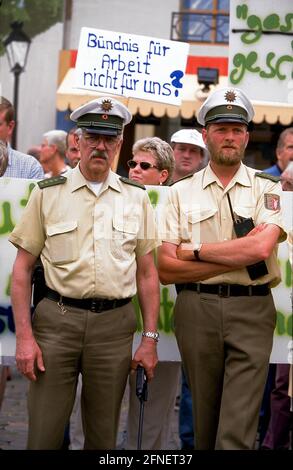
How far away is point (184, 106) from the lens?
14766 millimetres

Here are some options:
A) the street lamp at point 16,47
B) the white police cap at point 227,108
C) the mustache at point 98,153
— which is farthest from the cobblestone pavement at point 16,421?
the street lamp at point 16,47

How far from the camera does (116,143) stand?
216 inches

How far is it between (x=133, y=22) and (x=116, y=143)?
539 inches

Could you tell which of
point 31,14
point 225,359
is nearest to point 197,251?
point 225,359

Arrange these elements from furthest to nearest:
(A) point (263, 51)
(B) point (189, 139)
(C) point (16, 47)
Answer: (C) point (16, 47) → (B) point (189, 139) → (A) point (263, 51)

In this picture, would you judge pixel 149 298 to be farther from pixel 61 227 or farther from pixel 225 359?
pixel 61 227

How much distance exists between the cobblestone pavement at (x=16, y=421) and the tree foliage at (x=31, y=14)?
337 inches

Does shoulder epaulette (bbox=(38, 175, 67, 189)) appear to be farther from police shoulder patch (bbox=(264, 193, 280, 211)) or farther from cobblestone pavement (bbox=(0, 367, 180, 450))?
cobblestone pavement (bbox=(0, 367, 180, 450))

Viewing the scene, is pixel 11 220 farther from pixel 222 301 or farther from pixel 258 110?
pixel 258 110

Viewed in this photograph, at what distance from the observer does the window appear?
18891 millimetres

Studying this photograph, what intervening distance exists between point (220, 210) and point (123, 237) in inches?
22.2

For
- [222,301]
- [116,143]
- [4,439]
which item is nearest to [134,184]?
[116,143]

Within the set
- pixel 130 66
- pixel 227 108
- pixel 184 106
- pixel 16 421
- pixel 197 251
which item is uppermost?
pixel 184 106

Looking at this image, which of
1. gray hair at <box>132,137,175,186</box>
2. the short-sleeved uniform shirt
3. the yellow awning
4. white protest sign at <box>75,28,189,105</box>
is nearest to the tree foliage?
the yellow awning
